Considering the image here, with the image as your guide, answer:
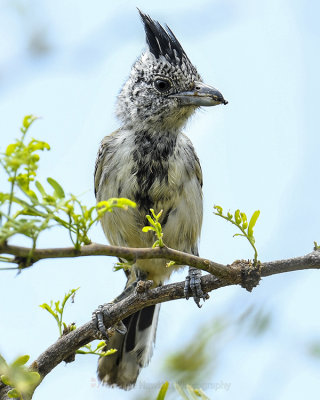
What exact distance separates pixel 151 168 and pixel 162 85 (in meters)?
0.81

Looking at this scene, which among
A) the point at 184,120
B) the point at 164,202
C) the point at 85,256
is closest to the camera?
the point at 85,256

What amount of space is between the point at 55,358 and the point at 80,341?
0.62ft

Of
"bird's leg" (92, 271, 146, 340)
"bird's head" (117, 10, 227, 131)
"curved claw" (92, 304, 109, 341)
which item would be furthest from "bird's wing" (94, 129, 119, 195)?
"curved claw" (92, 304, 109, 341)

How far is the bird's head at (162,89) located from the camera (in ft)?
15.6

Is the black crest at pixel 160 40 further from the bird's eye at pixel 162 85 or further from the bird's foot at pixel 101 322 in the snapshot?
the bird's foot at pixel 101 322

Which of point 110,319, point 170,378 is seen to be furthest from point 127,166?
point 170,378

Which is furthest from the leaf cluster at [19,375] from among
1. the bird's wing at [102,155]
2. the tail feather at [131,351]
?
the bird's wing at [102,155]

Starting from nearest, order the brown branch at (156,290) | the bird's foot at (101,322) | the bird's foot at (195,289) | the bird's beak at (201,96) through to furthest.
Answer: the brown branch at (156,290) → the bird's foot at (101,322) → the bird's foot at (195,289) → the bird's beak at (201,96)

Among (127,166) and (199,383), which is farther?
(127,166)

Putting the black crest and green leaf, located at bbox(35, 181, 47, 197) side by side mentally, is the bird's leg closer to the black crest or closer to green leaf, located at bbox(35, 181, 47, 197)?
green leaf, located at bbox(35, 181, 47, 197)

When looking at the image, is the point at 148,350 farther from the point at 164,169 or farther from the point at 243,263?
the point at 243,263

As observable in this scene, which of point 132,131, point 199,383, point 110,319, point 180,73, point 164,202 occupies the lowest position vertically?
point 199,383

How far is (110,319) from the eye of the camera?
370 cm

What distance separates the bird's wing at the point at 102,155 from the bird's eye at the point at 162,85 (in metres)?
0.52
